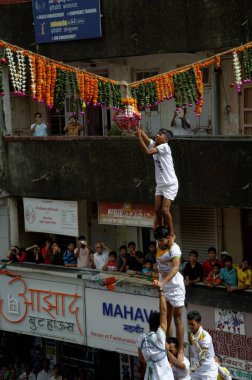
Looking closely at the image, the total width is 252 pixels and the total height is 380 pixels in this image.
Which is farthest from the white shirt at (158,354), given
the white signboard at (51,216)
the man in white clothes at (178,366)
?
the white signboard at (51,216)

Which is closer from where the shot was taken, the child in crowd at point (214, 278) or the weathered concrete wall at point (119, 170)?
the weathered concrete wall at point (119, 170)

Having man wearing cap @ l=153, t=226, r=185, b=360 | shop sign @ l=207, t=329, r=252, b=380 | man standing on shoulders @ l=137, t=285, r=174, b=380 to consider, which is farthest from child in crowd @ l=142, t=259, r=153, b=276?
man standing on shoulders @ l=137, t=285, r=174, b=380

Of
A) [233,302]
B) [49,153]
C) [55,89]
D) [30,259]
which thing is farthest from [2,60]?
[233,302]

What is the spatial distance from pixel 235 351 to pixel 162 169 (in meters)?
6.33

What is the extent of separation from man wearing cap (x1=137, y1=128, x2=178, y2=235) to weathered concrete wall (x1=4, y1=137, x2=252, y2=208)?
13.1 feet

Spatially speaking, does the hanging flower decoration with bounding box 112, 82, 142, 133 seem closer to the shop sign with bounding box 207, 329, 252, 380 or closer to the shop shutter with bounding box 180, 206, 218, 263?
the shop shutter with bounding box 180, 206, 218, 263

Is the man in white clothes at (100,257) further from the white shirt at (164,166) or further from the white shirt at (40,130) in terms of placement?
the white shirt at (164,166)

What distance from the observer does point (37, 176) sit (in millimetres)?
20859

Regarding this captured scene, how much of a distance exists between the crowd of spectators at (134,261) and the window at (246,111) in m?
3.14

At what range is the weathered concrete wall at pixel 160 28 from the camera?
57.0ft

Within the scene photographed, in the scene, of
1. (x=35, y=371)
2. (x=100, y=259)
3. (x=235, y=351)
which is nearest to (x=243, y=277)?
(x=235, y=351)

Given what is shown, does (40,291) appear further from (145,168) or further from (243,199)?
(243,199)

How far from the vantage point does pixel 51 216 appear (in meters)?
21.1

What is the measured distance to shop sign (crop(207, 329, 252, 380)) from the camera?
17812 millimetres
